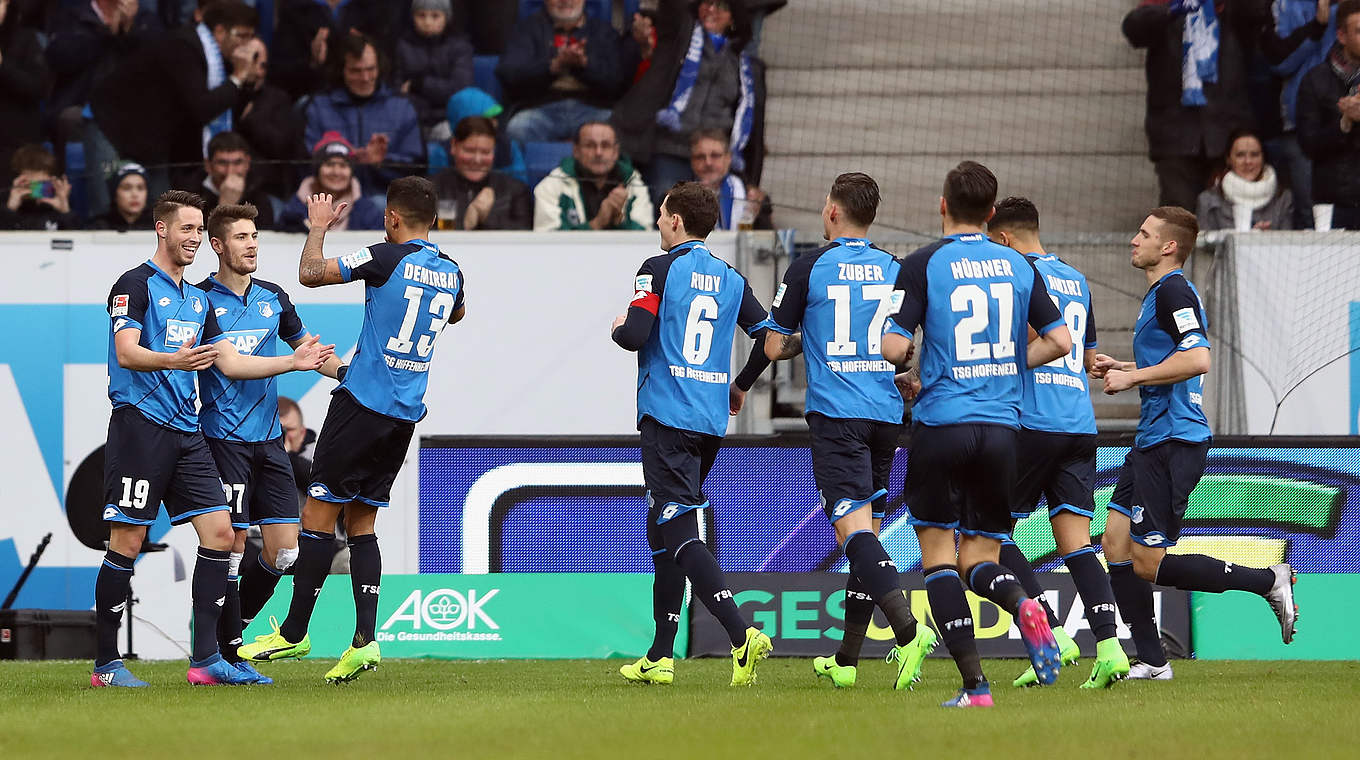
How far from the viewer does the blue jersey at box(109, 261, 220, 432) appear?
7738mm

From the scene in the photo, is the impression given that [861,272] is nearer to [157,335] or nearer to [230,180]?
[157,335]

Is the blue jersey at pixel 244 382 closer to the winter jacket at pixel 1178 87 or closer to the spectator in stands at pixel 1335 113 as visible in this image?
the spectator in stands at pixel 1335 113

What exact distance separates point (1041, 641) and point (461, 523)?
5013mm

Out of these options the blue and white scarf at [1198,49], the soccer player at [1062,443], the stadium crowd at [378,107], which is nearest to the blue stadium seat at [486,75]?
the stadium crowd at [378,107]

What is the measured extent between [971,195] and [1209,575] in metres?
2.79

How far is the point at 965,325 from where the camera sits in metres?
6.52

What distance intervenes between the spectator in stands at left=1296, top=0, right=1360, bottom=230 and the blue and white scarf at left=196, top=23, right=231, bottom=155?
8.43 m

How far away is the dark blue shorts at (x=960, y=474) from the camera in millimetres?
6441

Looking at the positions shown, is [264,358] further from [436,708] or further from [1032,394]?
[1032,394]

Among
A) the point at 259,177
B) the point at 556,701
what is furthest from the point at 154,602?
the point at 556,701

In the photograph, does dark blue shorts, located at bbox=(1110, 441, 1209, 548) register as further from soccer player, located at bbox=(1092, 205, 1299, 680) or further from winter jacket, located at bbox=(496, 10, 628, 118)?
winter jacket, located at bbox=(496, 10, 628, 118)

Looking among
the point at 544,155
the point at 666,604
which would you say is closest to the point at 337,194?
the point at 544,155

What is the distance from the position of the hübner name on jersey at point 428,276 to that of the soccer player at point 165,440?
0.51 meters

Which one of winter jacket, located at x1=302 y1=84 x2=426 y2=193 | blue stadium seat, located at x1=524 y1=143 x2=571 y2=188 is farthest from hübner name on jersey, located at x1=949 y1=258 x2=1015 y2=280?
winter jacket, located at x1=302 y1=84 x2=426 y2=193
